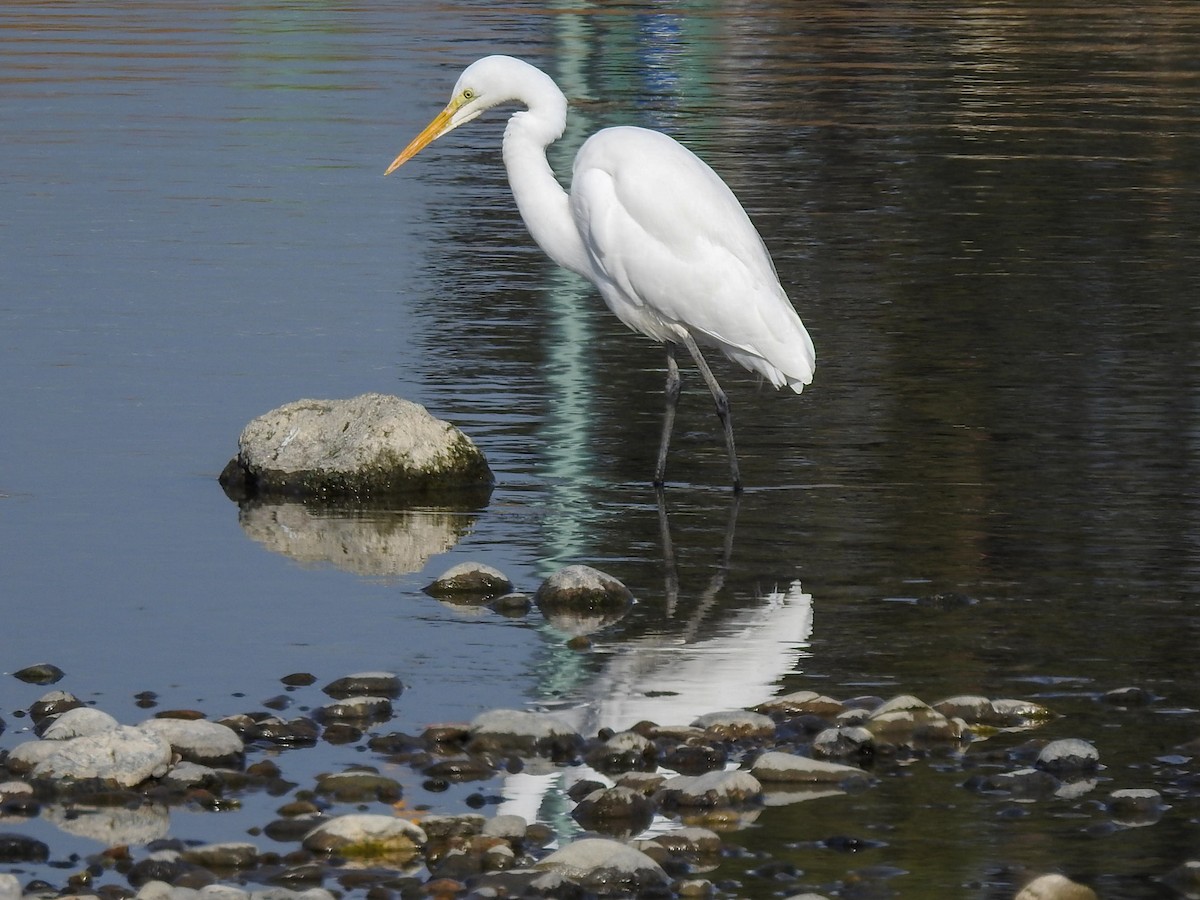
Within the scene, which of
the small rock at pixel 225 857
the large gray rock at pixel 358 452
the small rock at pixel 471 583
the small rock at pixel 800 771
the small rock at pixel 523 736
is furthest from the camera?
the large gray rock at pixel 358 452

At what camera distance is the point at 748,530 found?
10.2 meters

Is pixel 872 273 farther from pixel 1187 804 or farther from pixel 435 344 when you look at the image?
pixel 1187 804

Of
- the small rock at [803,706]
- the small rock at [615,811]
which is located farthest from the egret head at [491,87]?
the small rock at [615,811]

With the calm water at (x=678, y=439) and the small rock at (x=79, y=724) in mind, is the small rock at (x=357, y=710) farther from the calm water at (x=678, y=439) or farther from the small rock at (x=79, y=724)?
the small rock at (x=79, y=724)

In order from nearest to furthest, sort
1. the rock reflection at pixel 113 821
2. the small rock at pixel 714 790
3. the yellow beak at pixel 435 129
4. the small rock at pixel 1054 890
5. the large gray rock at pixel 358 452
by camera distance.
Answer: the small rock at pixel 1054 890, the rock reflection at pixel 113 821, the small rock at pixel 714 790, the large gray rock at pixel 358 452, the yellow beak at pixel 435 129

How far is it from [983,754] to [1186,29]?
1481 inches

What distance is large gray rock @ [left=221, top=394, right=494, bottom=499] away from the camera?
10.9 metres

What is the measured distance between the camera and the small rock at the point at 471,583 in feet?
30.3

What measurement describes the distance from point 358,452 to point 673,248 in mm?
1792

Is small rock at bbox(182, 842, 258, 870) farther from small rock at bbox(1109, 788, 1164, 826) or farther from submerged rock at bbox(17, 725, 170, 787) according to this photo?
small rock at bbox(1109, 788, 1164, 826)

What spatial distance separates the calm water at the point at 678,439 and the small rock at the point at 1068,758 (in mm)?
121

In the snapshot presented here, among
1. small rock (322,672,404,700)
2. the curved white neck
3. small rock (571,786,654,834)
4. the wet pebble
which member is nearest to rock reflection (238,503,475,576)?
the wet pebble

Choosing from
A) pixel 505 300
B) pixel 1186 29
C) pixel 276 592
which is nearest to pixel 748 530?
pixel 276 592

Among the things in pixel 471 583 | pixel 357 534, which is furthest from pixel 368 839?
pixel 357 534
